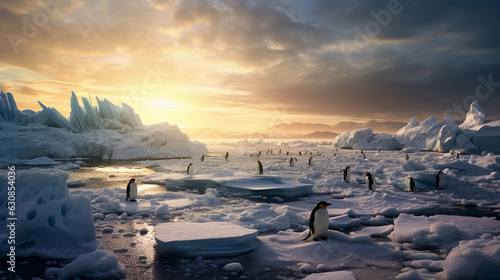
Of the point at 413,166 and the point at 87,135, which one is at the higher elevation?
the point at 87,135

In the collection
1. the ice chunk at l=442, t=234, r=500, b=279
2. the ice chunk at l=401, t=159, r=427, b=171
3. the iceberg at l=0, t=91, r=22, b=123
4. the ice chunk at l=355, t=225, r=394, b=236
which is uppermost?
the iceberg at l=0, t=91, r=22, b=123

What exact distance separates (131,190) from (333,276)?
7728 mm

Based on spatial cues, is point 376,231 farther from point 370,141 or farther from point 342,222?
point 370,141

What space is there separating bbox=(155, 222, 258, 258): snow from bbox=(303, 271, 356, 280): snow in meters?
1.57

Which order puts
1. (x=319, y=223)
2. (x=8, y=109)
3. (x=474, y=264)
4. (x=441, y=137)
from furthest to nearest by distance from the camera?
1. (x=441, y=137)
2. (x=8, y=109)
3. (x=319, y=223)
4. (x=474, y=264)

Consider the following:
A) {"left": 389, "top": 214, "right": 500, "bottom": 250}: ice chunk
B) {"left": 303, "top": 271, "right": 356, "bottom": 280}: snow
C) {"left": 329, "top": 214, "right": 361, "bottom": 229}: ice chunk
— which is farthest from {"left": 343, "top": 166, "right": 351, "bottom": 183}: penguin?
{"left": 303, "top": 271, "right": 356, "bottom": 280}: snow

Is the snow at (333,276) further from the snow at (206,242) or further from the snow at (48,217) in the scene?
the snow at (48,217)

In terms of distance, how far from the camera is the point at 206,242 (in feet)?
17.0

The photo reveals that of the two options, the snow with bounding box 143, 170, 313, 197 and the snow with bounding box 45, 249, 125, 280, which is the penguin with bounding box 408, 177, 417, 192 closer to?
the snow with bounding box 143, 170, 313, 197

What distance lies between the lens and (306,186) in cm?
1218

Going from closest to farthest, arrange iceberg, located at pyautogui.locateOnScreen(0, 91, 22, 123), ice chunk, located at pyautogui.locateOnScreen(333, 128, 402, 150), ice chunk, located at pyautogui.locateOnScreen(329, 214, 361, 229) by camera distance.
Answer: ice chunk, located at pyautogui.locateOnScreen(329, 214, 361, 229)
iceberg, located at pyautogui.locateOnScreen(0, 91, 22, 123)
ice chunk, located at pyautogui.locateOnScreen(333, 128, 402, 150)

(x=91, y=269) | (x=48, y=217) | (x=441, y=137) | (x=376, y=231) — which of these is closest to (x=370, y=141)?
(x=441, y=137)

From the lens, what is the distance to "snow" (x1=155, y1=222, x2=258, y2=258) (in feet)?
16.6

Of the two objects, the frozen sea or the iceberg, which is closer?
the frozen sea
